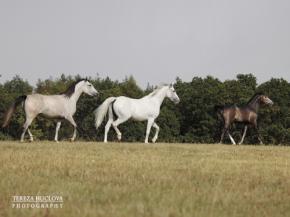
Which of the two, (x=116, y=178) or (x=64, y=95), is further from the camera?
(x=64, y=95)

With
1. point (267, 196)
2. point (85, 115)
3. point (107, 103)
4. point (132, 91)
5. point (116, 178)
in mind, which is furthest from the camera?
point (132, 91)

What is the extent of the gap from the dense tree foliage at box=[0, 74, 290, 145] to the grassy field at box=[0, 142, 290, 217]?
46.7 meters

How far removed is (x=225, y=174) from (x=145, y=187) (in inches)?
112

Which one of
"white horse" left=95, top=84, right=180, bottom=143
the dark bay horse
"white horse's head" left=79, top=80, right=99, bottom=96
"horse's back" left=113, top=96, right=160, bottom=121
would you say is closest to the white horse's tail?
"white horse" left=95, top=84, right=180, bottom=143

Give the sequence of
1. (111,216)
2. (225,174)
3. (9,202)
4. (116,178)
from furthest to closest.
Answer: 1. (225,174)
2. (116,178)
3. (9,202)
4. (111,216)

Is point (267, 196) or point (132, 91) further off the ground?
point (267, 196)

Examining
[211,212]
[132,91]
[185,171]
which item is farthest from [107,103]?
[132,91]

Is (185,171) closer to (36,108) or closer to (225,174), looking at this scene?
(225,174)

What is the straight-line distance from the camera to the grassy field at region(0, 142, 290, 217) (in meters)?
8.23

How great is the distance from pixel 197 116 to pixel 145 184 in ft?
198

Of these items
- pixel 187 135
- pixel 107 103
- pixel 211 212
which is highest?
pixel 211 212

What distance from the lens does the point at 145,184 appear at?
10.3 meters

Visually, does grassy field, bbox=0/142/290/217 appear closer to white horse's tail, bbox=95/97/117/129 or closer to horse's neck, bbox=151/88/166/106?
white horse's tail, bbox=95/97/117/129

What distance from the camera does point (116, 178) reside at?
11.0 metres
